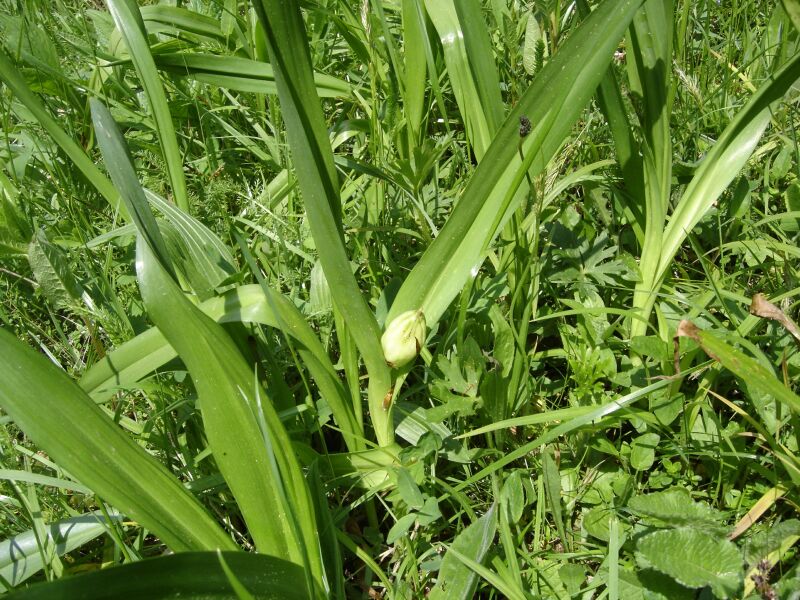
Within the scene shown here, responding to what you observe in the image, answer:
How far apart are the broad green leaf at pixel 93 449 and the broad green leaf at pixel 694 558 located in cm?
59

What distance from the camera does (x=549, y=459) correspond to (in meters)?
1.12

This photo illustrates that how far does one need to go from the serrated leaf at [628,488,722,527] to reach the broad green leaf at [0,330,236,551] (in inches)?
24.1

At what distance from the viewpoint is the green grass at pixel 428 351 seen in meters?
0.92

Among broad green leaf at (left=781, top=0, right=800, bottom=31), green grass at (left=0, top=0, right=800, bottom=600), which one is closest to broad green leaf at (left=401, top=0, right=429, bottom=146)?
green grass at (left=0, top=0, right=800, bottom=600)

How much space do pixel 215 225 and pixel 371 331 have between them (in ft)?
2.34

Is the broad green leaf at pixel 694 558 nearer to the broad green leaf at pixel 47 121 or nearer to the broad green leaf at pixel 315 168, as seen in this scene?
the broad green leaf at pixel 315 168

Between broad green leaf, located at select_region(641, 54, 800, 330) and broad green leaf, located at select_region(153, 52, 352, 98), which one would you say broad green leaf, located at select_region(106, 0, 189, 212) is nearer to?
broad green leaf, located at select_region(153, 52, 352, 98)

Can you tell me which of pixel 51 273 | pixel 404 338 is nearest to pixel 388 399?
pixel 404 338

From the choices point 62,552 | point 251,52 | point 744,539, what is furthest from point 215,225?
point 744,539

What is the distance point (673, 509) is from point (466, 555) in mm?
323

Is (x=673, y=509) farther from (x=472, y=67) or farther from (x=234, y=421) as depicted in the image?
(x=472, y=67)

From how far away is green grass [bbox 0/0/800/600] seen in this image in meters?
0.92

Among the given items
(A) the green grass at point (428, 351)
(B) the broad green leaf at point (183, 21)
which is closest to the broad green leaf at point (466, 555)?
(A) the green grass at point (428, 351)

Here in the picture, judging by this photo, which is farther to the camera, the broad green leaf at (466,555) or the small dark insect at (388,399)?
the small dark insect at (388,399)
